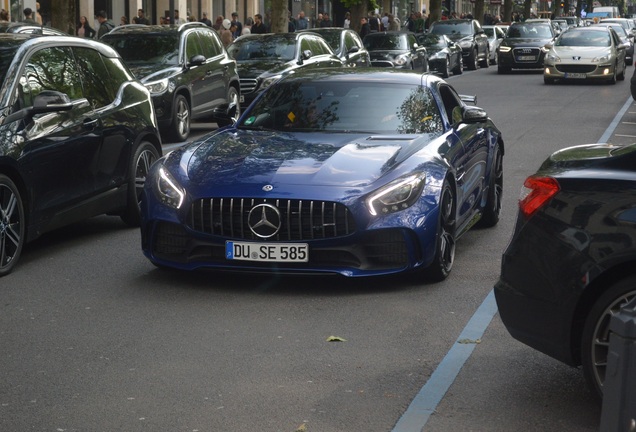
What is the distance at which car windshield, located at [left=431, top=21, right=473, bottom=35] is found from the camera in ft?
147

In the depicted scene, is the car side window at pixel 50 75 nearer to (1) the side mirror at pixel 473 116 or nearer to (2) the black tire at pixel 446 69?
(1) the side mirror at pixel 473 116

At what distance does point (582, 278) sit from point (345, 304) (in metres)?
2.61

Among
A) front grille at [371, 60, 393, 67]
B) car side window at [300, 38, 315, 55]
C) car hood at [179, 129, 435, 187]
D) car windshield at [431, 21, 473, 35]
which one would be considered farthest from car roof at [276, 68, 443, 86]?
car windshield at [431, 21, 473, 35]

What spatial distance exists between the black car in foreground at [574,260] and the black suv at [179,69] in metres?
13.6

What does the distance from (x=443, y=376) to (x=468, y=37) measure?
39.2m

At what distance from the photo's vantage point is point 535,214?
5547mm

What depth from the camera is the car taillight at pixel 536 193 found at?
5508 millimetres

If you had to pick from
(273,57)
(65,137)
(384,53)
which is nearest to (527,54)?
(384,53)

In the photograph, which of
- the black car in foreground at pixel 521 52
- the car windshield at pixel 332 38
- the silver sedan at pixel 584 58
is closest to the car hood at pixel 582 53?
the silver sedan at pixel 584 58

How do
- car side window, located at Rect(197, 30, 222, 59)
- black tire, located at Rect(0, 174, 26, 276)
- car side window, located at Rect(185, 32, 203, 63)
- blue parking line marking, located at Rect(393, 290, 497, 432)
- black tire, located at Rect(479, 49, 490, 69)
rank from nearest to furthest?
blue parking line marking, located at Rect(393, 290, 497, 432), black tire, located at Rect(0, 174, 26, 276), car side window, located at Rect(185, 32, 203, 63), car side window, located at Rect(197, 30, 222, 59), black tire, located at Rect(479, 49, 490, 69)

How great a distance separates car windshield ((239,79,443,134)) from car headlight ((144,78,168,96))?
9224 mm

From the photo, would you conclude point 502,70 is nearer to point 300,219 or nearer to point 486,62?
point 486,62

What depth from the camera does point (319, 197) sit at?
7855 millimetres

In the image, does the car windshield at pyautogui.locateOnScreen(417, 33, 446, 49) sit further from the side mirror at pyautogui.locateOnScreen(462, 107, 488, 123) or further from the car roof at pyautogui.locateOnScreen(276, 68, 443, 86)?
the side mirror at pyautogui.locateOnScreen(462, 107, 488, 123)
